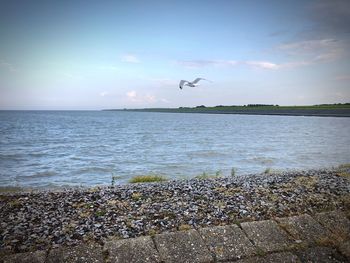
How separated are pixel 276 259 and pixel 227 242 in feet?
2.96

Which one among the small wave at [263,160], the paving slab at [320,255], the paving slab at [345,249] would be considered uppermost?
the paving slab at [345,249]

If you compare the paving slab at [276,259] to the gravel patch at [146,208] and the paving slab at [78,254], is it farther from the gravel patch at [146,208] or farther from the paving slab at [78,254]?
the paving slab at [78,254]

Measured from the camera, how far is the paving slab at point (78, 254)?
4645 mm

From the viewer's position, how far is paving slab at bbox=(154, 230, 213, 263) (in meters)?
4.76

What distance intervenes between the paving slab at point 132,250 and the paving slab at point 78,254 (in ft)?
0.61

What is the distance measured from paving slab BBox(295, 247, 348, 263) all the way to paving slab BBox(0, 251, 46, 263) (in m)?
4.55

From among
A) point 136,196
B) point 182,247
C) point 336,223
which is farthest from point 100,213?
point 336,223

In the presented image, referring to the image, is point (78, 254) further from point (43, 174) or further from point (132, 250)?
point (43, 174)

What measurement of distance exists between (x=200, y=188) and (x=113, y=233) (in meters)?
3.54

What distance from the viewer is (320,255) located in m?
4.73

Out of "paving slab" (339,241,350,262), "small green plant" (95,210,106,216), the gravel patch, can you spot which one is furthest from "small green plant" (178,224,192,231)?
"paving slab" (339,241,350,262)

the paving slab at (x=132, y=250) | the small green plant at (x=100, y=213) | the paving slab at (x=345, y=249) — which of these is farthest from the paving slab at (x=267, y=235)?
the small green plant at (x=100, y=213)

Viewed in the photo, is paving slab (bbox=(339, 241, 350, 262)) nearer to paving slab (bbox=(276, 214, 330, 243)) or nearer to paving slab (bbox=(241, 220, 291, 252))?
paving slab (bbox=(276, 214, 330, 243))

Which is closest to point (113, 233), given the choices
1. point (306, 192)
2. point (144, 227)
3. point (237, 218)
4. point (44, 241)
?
point (144, 227)
